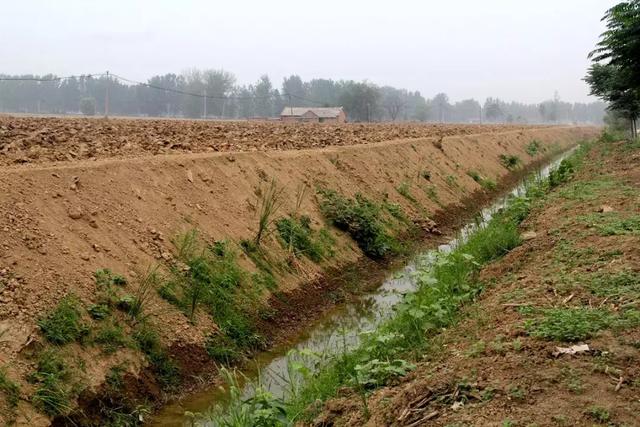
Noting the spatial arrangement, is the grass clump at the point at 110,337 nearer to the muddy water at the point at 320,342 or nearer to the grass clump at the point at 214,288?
the muddy water at the point at 320,342

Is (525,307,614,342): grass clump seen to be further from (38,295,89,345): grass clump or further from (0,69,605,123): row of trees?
(0,69,605,123): row of trees

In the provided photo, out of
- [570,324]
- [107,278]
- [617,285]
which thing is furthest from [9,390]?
[617,285]

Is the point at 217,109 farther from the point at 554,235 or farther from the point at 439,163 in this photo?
the point at 554,235

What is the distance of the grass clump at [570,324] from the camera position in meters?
4.32

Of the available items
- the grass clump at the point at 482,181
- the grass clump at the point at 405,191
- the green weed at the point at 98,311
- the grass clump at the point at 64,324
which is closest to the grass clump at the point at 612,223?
the green weed at the point at 98,311

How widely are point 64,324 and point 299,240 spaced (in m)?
4.88

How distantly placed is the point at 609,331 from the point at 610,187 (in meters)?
7.55

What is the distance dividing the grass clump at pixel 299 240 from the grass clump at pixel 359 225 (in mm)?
1210

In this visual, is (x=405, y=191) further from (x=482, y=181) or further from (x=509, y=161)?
(x=509, y=161)

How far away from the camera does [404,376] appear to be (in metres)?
4.66

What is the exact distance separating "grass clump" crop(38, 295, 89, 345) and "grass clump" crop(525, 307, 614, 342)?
13.9 feet

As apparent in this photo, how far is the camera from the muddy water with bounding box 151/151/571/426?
593 centimetres

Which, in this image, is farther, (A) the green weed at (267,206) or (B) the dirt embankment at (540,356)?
(A) the green weed at (267,206)

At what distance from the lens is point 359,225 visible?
37.8 feet
